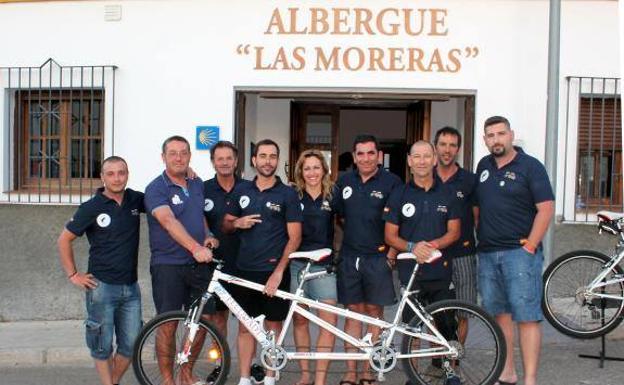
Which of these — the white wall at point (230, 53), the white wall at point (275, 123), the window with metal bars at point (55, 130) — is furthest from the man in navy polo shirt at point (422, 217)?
the white wall at point (275, 123)

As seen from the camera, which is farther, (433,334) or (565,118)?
(565,118)

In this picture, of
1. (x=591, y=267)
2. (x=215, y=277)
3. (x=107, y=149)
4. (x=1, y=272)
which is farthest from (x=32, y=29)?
(x=591, y=267)

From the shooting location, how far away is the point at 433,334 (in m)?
4.56

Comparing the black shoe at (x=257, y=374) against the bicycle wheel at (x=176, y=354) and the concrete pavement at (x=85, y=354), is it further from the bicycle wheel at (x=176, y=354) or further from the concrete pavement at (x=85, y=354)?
the bicycle wheel at (x=176, y=354)

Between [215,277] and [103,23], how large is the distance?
4402 millimetres

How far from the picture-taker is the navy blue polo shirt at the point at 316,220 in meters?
4.92

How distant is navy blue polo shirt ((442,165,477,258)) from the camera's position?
4883 millimetres

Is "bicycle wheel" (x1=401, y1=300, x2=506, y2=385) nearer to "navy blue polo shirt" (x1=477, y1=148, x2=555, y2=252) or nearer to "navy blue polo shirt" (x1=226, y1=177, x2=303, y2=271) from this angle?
"navy blue polo shirt" (x1=477, y1=148, x2=555, y2=252)

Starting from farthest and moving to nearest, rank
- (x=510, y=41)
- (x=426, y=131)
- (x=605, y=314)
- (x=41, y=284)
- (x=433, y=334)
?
1. (x=426, y=131)
2. (x=41, y=284)
3. (x=510, y=41)
4. (x=605, y=314)
5. (x=433, y=334)

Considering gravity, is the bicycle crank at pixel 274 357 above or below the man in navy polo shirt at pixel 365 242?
below

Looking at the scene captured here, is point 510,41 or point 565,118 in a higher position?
point 510,41

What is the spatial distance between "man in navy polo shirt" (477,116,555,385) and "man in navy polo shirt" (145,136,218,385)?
203 cm

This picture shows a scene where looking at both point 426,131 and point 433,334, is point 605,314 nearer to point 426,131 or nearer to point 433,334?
point 433,334

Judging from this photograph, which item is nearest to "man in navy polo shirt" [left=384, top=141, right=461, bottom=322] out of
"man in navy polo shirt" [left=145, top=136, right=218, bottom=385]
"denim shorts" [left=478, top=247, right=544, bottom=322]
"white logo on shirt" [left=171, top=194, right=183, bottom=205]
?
"denim shorts" [left=478, top=247, right=544, bottom=322]
